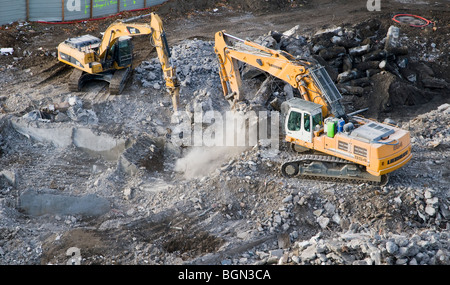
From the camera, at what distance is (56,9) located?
2391cm

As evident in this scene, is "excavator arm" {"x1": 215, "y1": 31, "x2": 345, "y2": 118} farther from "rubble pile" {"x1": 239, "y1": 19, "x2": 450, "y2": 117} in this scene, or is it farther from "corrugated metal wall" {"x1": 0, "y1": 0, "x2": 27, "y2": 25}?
"corrugated metal wall" {"x1": 0, "y1": 0, "x2": 27, "y2": 25}

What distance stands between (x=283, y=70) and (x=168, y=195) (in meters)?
4.34

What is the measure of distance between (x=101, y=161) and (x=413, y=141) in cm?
845

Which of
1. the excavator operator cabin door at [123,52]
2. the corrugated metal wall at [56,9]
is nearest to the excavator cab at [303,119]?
the excavator operator cabin door at [123,52]

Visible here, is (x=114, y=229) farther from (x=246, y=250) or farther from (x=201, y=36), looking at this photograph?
(x=201, y=36)

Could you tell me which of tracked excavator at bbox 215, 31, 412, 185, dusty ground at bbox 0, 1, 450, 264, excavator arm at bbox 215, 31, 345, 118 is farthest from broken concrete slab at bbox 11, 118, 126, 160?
tracked excavator at bbox 215, 31, 412, 185

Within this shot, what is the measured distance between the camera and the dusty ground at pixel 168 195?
11852 millimetres

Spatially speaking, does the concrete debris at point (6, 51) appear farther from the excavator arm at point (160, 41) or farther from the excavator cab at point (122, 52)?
the excavator arm at point (160, 41)

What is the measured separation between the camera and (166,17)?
24.7 meters

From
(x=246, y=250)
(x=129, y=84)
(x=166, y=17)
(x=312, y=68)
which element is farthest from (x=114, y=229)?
(x=166, y=17)

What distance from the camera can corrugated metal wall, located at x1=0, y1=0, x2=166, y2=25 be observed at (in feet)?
76.0

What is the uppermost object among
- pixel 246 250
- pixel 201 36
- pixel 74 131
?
pixel 201 36

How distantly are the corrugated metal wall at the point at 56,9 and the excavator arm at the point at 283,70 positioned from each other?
10.2m

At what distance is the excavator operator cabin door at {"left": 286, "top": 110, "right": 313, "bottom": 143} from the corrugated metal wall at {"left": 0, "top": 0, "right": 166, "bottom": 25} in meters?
13.7
